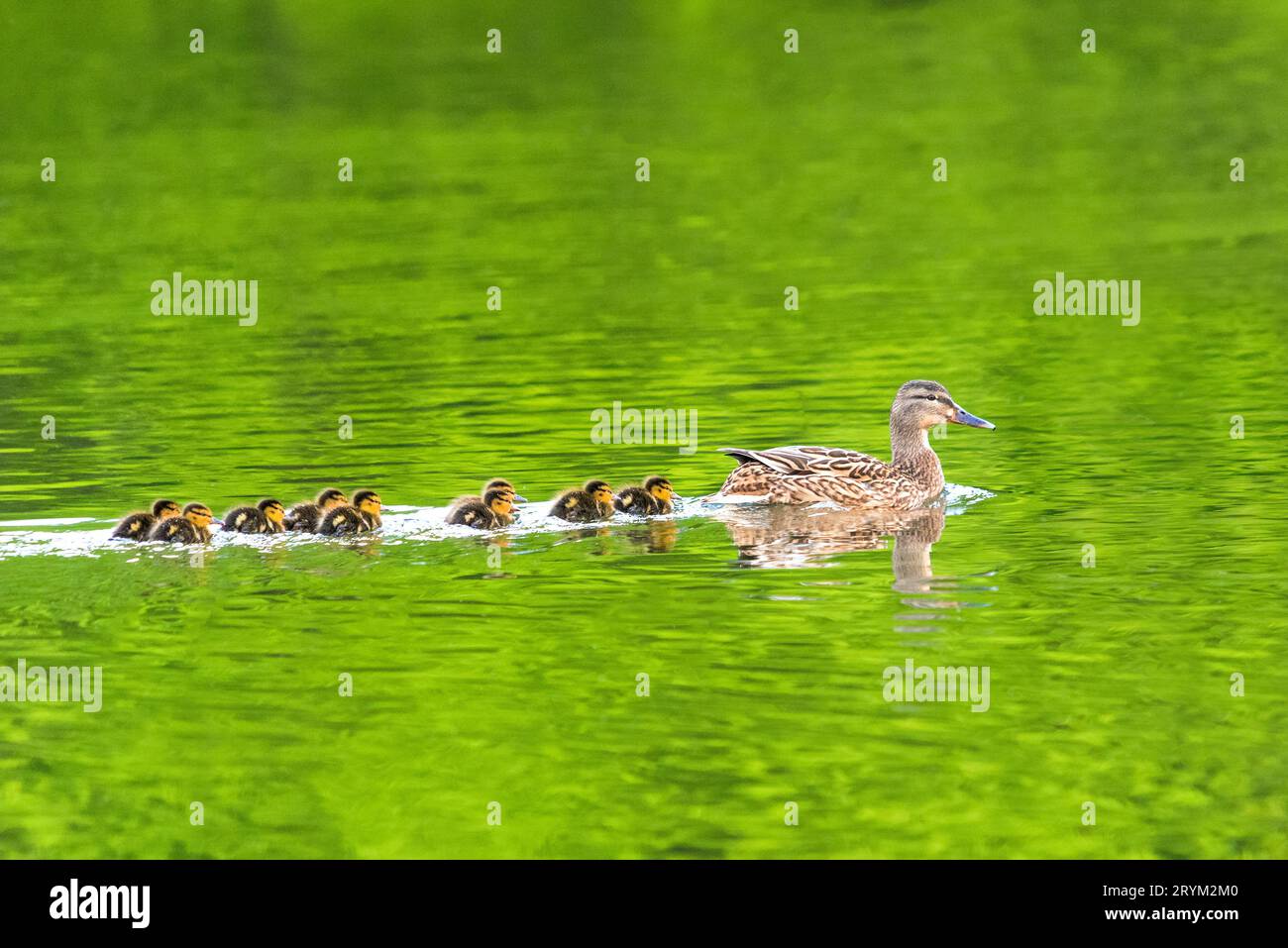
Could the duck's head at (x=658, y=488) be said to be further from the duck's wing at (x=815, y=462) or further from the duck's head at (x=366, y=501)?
the duck's head at (x=366, y=501)

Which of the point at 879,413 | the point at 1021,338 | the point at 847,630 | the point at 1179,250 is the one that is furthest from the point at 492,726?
the point at 1179,250

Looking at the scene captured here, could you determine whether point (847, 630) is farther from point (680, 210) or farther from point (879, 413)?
point (680, 210)

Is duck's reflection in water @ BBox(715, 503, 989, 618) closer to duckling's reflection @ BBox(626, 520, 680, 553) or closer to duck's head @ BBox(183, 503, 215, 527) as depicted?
duckling's reflection @ BBox(626, 520, 680, 553)

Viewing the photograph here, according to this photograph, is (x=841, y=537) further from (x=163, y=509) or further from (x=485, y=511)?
(x=163, y=509)

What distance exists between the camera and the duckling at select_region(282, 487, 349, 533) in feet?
45.9

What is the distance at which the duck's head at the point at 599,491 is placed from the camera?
556 inches

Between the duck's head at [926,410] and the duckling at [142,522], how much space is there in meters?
4.82

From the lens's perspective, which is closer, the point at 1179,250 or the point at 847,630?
the point at 847,630

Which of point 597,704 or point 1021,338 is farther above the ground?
point 1021,338

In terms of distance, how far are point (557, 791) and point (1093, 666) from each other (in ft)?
8.92

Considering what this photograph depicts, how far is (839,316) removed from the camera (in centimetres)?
2270

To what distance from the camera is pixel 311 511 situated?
552 inches

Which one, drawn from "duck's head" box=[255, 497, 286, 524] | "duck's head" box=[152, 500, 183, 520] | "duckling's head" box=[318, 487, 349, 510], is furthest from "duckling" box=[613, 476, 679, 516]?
"duck's head" box=[152, 500, 183, 520]

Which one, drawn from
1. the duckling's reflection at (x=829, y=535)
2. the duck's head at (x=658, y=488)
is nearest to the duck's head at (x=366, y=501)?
the duck's head at (x=658, y=488)
